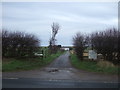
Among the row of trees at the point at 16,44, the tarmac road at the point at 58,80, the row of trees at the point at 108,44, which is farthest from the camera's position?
the row of trees at the point at 16,44

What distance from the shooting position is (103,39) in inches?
1019

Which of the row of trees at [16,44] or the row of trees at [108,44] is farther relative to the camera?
the row of trees at [16,44]

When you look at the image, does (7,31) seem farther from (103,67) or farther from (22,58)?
(103,67)

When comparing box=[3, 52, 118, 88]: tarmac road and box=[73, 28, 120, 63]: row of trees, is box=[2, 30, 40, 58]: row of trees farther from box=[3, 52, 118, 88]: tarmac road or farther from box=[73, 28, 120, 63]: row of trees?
box=[3, 52, 118, 88]: tarmac road

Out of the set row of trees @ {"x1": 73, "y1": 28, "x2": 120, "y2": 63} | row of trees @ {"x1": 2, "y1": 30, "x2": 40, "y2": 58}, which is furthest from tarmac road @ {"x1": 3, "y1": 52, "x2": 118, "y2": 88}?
row of trees @ {"x1": 2, "y1": 30, "x2": 40, "y2": 58}

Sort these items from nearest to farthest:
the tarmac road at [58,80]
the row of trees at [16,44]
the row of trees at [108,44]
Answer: the tarmac road at [58,80] < the row of trees at [108,44] < the row of trees at [16,44]

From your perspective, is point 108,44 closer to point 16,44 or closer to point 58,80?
point 16,44

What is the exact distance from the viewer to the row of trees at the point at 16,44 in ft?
89.5

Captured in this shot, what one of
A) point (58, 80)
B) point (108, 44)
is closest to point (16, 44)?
point (108, 44)

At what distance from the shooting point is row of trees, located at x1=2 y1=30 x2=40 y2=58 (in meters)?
27.3

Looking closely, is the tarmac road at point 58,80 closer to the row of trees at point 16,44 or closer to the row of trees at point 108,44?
the row of trees at point 108,44

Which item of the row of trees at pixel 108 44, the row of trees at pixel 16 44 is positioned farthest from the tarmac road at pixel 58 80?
the row of trees at pixel 16 44

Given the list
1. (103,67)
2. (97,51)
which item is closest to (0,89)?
(103,67)

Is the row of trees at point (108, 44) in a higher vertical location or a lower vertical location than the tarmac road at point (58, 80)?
higher
